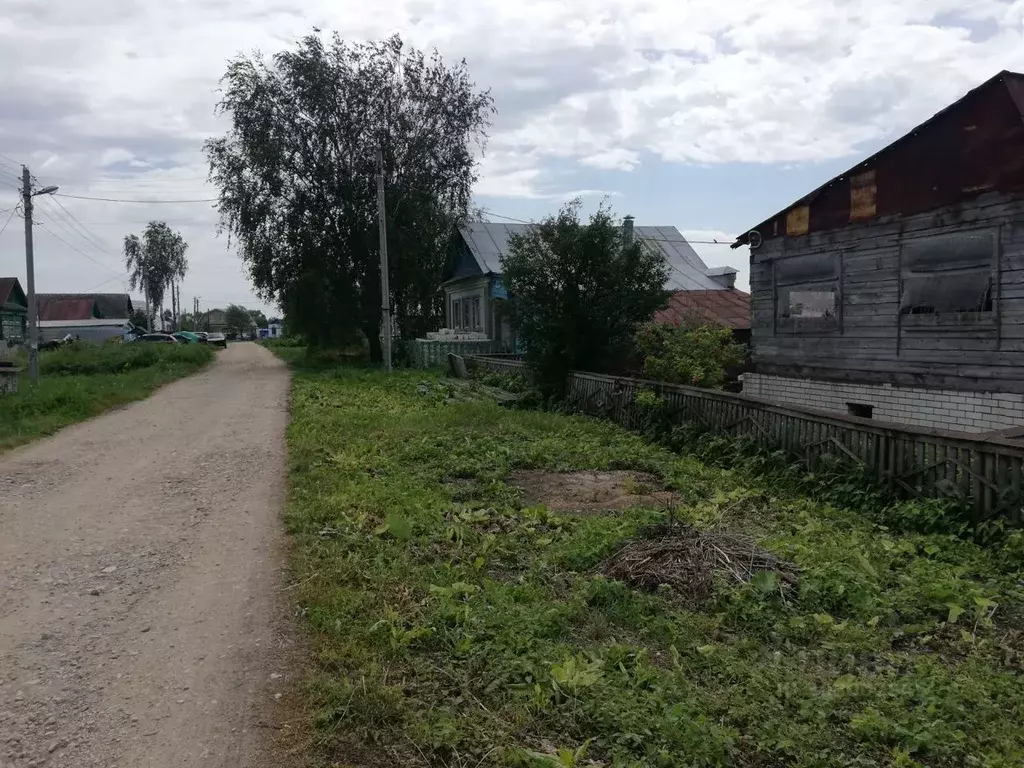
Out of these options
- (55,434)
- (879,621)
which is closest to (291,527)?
(879,621)

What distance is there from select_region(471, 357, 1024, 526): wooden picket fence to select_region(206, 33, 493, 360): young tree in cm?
1910

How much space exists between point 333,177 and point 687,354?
19057mm

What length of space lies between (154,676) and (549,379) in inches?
500

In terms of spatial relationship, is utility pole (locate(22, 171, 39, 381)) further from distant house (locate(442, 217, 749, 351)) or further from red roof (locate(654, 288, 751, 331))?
red roof (locate(654, 288, 751, 331))

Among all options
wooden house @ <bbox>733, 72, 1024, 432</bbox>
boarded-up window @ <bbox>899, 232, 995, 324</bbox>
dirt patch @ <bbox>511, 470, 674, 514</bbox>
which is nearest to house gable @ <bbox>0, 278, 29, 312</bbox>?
wooden house @ <bbox>733, 72, 1024, 432</bbox>

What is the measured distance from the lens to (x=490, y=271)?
2805cm

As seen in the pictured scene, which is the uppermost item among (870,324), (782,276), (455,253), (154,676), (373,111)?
(373,111)

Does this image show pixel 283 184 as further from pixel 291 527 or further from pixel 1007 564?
pixel 1007 564

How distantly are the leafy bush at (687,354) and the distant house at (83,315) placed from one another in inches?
2178

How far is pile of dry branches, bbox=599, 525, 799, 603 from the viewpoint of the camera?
5.06 meters

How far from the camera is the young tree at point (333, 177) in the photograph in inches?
1106

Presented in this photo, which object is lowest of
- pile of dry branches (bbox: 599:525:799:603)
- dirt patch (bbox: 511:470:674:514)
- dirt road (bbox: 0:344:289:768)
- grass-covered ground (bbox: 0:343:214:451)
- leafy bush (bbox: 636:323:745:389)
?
dirt road (bbox: 0:344:289:768)

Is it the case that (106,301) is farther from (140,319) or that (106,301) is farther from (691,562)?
(691,562)

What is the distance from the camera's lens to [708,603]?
15.7ft
